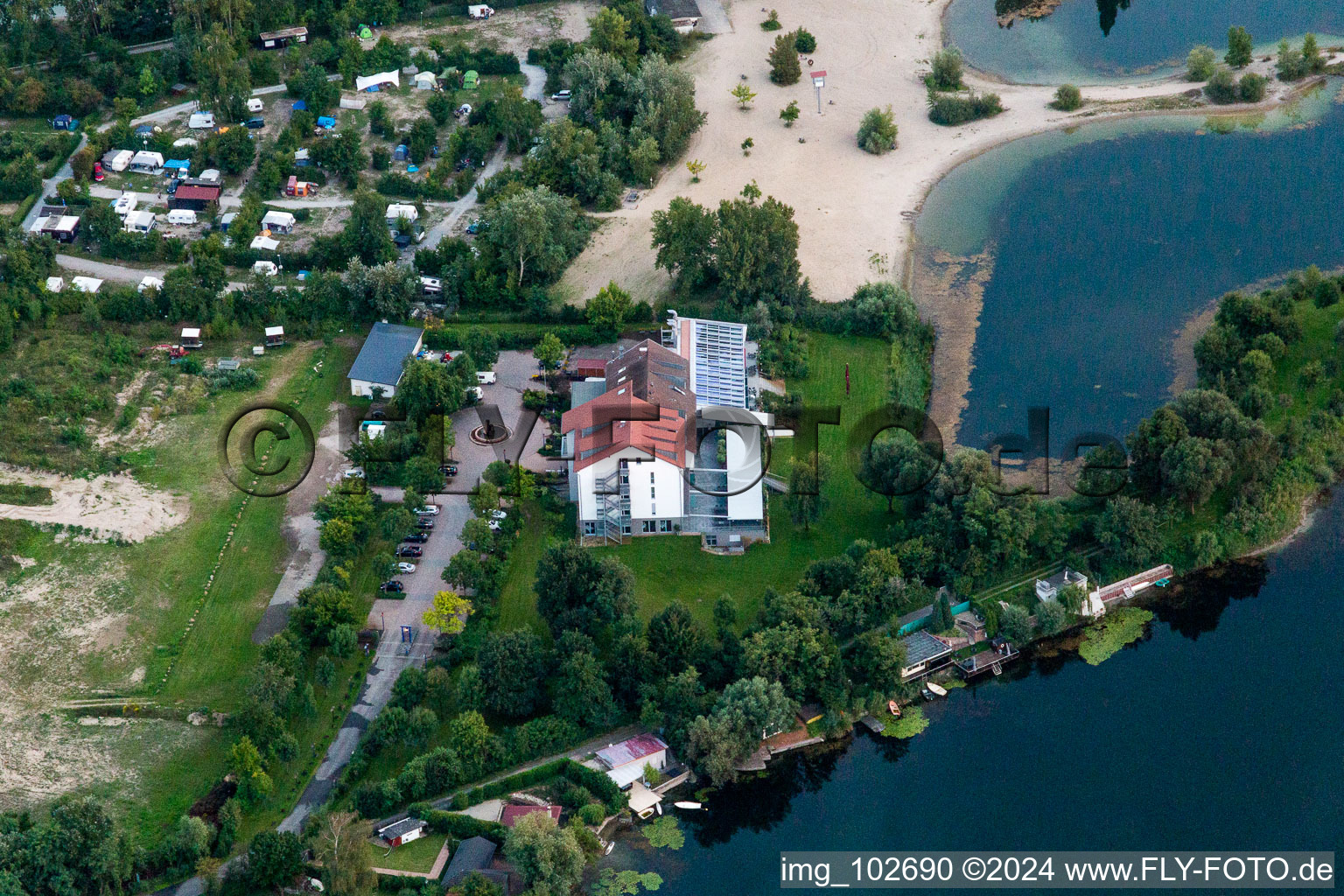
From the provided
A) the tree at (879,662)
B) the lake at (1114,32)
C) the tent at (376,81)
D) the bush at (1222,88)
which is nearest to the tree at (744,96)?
the lake at (1114,32)

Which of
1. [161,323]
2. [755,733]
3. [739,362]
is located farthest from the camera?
[161,323]

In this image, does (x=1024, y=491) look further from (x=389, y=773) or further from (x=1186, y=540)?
(x=389, y=773)

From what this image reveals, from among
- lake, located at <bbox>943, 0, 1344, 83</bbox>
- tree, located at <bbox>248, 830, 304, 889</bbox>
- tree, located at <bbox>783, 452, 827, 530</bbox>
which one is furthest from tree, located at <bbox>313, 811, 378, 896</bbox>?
lake, located at <bbox>943, 0, 1344, 83</bbox>

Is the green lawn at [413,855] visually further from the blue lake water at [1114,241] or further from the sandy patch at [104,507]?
the blue lake water at [1114,241]

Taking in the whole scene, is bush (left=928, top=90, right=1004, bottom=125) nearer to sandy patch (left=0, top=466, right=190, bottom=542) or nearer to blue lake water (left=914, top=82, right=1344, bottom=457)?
blue lake water (left=914, top=82, right=1344, bottom=457)

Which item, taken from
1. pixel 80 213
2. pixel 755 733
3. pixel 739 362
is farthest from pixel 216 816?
pixel 80 213

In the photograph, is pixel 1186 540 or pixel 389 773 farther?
pixel 1186 540

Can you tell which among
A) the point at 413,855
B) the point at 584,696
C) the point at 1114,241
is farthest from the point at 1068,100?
the point at 413,855
